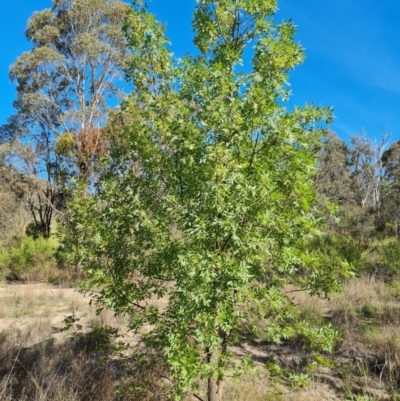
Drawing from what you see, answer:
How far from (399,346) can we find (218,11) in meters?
5.81

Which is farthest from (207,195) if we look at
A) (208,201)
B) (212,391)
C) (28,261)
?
(28,261)

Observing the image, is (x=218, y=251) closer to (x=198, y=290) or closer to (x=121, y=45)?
(x=198, y=290)

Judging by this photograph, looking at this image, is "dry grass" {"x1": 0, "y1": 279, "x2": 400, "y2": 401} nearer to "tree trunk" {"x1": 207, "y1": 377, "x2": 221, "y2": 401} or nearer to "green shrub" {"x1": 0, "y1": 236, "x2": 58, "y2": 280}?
"tree trunk" {"x1": 207, "y1": 377, "x2": 221, "y2": 401}

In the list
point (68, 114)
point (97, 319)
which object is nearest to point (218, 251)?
point (97, 319)

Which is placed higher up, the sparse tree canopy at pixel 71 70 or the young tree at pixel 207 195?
the sparse tree canopy at pixel 71 70

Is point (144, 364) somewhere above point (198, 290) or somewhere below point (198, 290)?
below

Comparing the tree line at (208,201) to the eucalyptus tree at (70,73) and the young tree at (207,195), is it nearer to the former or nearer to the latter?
the young tree at (207,195)

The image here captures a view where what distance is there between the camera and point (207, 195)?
118 inches

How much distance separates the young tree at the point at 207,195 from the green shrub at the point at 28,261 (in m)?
15.1

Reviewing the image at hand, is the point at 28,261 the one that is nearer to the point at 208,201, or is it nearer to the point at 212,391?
the point at 212,391

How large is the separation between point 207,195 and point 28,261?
17102 millimetres

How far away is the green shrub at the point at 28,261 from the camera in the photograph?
17.5 meters

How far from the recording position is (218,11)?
12.9 feet

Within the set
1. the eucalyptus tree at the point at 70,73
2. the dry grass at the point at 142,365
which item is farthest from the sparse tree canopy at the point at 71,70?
the dry grass at the point at 142,365
